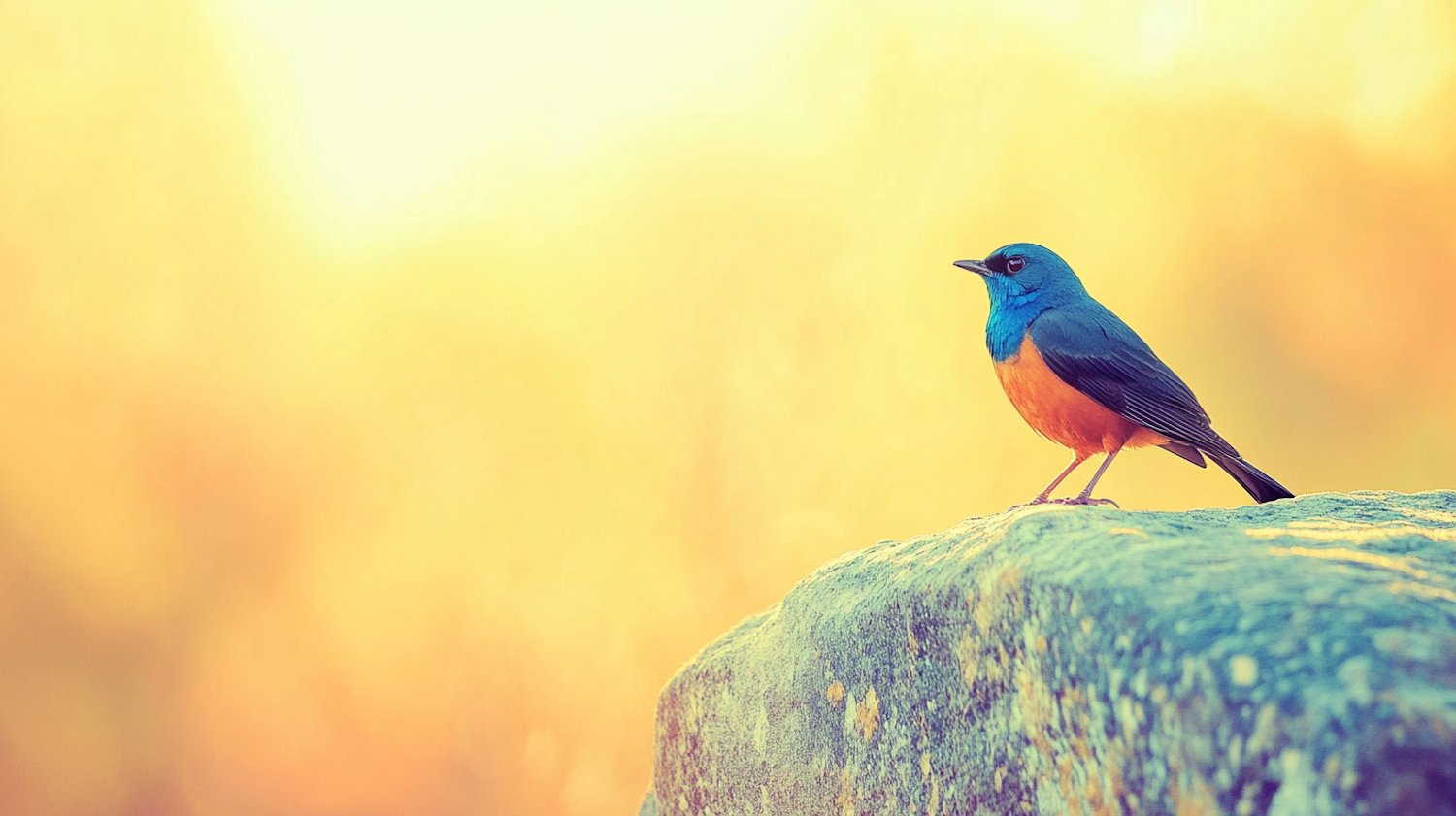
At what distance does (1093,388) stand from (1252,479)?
2.34 ft

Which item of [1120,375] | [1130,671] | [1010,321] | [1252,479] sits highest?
[1010,321]

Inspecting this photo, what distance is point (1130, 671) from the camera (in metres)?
1.63

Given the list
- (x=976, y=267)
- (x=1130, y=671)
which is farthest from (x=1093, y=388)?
(x=1130, y=671)

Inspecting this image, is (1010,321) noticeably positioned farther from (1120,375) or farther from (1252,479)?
(1252,479)

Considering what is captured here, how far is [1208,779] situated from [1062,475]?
2.67 meters

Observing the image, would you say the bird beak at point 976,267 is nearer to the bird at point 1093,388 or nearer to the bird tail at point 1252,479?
the bird at point 1093,388

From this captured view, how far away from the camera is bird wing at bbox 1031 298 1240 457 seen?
3789 mm

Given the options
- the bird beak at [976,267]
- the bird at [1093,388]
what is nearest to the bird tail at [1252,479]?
the bird at [1093,388]

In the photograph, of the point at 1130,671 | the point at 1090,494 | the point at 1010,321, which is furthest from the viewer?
the point at 1010,321

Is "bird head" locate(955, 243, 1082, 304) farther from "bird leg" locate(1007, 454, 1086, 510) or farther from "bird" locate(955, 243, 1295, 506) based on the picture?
"bird leg" locate(1007, 454, 1086, 510)

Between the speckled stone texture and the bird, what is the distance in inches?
28.1

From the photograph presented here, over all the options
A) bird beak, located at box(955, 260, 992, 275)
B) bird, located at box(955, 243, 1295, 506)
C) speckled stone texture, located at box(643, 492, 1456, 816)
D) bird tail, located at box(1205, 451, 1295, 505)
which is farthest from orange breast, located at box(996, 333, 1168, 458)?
speckled stone texture, located at box(643, 492, 1456, 816)

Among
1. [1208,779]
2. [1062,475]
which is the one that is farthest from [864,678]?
[1062,475]

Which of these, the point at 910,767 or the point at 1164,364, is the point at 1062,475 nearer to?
the point at 1164,364
